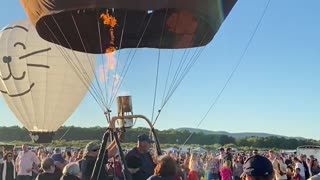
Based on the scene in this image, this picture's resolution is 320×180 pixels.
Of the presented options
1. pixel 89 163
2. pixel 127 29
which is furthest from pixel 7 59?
pixel 89 163

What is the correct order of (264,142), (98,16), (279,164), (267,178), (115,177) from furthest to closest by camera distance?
(264,142) < (279,164) < (98,16) < (115,177) < (267,178)

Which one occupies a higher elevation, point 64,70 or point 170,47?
point 64,70

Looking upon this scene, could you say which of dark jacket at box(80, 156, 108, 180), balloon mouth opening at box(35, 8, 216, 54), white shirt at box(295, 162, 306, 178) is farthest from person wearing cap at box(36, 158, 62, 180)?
white shirt at box(295, 162, 306, 178)

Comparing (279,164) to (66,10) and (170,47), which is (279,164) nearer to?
(170,47)

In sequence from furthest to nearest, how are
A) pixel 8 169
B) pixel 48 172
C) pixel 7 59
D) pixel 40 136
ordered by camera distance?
pixel 40 136 → pixel 7 59 → pixel 8 169 → pixel 48 172

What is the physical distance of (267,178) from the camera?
10.5ft

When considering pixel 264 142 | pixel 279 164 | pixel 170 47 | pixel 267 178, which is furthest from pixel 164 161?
pixel 264 142

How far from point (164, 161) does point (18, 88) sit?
71.1 feet

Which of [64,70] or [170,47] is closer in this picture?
[170,47]

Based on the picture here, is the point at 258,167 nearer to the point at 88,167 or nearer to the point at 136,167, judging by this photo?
the point at 136,167

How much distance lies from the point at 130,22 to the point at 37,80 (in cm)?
1520

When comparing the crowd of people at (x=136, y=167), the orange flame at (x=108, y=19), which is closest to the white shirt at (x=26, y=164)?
the crowd of people at (x=136, y=167)

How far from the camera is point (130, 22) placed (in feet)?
36.1

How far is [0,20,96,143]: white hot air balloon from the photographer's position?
24750mm
